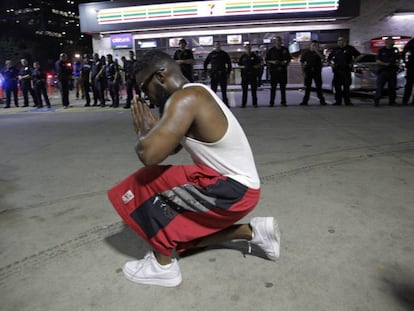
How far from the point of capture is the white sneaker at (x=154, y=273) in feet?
6.61

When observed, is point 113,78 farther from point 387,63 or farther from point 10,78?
point 387,63

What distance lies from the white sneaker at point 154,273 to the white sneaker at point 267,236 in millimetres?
504

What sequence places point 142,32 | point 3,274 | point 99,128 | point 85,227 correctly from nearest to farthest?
point 3,274, point 85,227, point 99,128, point 142,32

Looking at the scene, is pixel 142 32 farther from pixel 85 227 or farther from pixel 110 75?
pixel 85 227

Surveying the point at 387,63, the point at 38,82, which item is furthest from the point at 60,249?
the point at 38,82

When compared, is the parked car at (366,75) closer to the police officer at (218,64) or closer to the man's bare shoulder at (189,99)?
the police officer at (218,64)

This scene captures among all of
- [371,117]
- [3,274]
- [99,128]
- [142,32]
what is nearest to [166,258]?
[3,274]

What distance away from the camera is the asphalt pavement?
1906 millimetres

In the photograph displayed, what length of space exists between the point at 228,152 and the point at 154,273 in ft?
2.55

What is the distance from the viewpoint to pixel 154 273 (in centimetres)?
204

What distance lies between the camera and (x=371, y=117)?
731 cm

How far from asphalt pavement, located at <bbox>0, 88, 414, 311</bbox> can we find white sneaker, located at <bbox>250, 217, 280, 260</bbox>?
0.08 metres

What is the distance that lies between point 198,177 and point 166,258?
484 millimetres

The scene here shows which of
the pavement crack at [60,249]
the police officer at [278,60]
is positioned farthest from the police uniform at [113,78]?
the pavement crack at [60,249]
